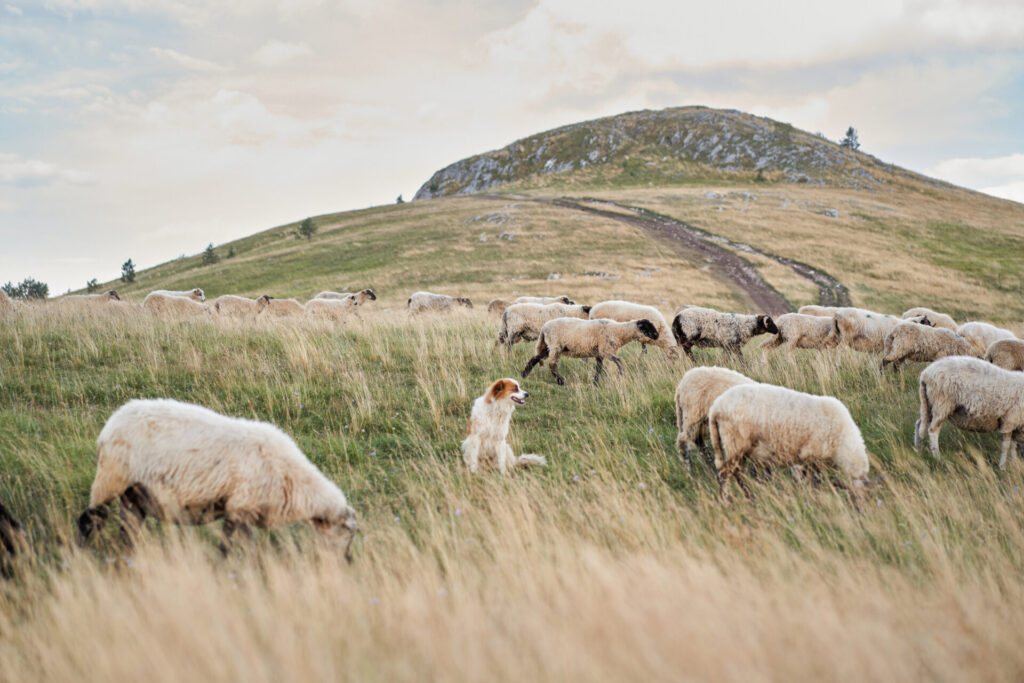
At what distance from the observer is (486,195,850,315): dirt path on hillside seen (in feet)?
115

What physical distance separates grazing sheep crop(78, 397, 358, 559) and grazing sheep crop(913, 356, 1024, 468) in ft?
24.8

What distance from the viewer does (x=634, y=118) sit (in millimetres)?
127500

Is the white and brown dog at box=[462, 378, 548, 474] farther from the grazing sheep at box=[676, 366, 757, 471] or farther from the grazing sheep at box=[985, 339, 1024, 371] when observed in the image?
the grazing sheep at box=[985, 339, 1024, 371]

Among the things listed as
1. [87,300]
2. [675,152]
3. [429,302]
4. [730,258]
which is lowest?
[730,258]

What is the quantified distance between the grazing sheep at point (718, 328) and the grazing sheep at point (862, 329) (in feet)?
6.22

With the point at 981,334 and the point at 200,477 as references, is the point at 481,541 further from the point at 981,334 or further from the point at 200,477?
the point at 981,334

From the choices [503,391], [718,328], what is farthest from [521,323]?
[503,391]

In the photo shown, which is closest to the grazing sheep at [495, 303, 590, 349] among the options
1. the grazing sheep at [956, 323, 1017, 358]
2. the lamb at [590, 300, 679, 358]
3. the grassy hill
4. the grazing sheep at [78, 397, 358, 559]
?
the grassy hill

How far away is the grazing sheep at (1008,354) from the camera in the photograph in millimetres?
9930

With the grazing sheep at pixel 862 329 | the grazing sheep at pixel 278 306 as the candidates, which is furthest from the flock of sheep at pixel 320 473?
the grazing sheep at pixel 278 306

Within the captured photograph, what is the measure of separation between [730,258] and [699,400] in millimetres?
43179

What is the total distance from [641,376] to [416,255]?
41971 mm

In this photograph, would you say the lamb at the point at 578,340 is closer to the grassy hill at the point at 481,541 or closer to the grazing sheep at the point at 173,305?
the grassy hill at the point at 481,541

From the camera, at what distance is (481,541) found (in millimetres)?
4418
